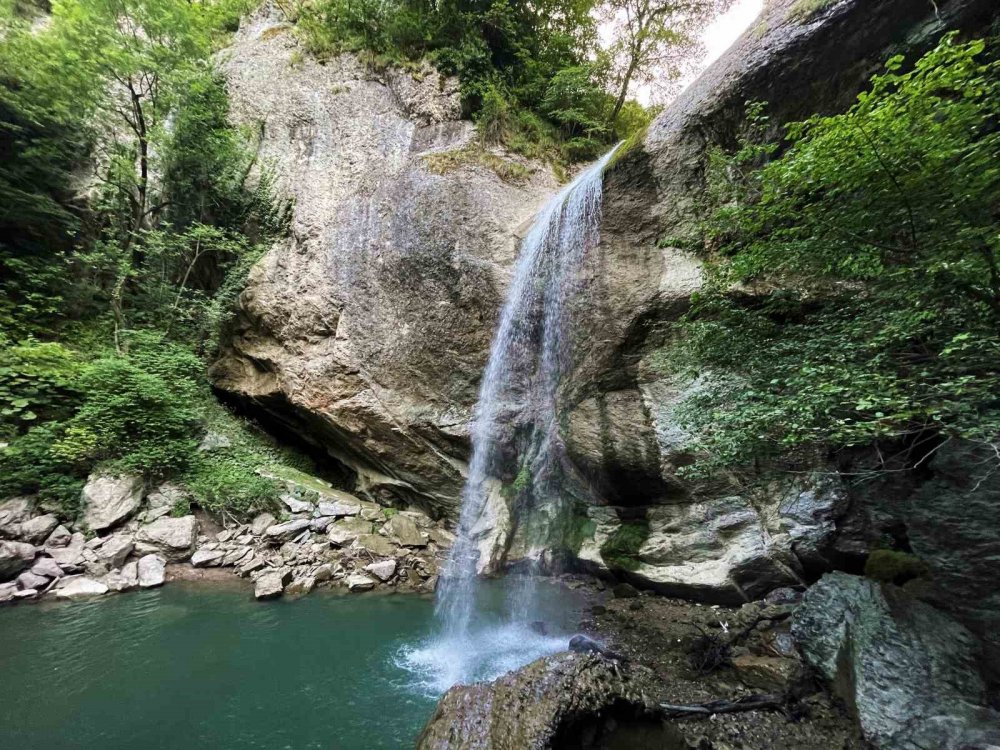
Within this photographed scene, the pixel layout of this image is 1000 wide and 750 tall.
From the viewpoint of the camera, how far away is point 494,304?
922 centimetres

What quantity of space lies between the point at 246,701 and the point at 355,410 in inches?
227

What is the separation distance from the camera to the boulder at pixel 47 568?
6.95 meters

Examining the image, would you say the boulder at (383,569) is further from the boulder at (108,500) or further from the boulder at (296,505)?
the boulder at (108,500)

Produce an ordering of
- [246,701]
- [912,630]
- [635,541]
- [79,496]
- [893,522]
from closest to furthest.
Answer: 1. [912,630]
2. [246,701]
3. [893,522]
4. [635,541]
5. [79,496]

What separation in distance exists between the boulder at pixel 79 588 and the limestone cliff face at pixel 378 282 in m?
4.55

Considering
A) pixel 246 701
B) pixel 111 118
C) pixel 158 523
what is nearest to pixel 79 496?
pixel 158 523

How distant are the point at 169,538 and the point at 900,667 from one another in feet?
35.8

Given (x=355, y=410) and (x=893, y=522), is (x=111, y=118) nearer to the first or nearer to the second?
(x=355, y=410)

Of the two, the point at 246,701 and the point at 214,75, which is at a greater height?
the point at 214,75

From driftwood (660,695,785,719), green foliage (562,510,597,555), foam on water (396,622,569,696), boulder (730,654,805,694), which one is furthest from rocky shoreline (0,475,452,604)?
boulder (730,654,805,694)

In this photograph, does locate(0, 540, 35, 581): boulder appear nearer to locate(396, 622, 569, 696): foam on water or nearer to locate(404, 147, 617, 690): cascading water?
locate(396, 622, 569, 696): foam on water

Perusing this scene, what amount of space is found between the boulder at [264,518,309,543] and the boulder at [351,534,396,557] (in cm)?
121

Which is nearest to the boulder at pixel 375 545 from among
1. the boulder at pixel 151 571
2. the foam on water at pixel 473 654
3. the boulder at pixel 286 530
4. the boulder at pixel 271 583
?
the boulder at pixel 286 530

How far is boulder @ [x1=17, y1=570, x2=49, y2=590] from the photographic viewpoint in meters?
6.71
